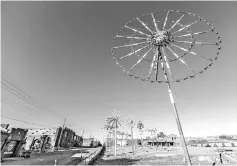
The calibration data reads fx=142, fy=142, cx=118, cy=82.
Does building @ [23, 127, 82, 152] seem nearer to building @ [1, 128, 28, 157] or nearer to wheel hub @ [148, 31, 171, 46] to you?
building @ [1, 128, 28, 157]

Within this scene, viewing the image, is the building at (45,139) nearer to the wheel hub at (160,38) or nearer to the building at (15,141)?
the building at (15,141)

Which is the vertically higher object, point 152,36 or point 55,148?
point 152,36

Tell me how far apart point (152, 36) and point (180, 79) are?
4705 millimetres

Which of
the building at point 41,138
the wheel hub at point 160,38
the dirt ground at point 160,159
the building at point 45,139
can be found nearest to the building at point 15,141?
the dirt ground at point 160,159

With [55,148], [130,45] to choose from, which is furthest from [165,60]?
[55,148]

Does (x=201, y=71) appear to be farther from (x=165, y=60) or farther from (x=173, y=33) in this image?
(x=173, y=33)

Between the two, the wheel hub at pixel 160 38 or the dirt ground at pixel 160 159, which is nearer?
the wheel hub at pixel 160 38

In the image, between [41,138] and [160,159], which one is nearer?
[160,159]

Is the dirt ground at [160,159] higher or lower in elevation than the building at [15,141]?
lower

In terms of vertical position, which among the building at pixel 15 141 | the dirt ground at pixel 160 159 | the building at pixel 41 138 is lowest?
the dirt ground at pixel 160 159

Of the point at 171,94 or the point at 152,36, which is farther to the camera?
the point at 152,36

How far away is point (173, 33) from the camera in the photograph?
12.8 metres

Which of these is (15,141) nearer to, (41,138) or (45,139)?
(45,139)

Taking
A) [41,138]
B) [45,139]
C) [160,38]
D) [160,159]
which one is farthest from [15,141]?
[160,38]
